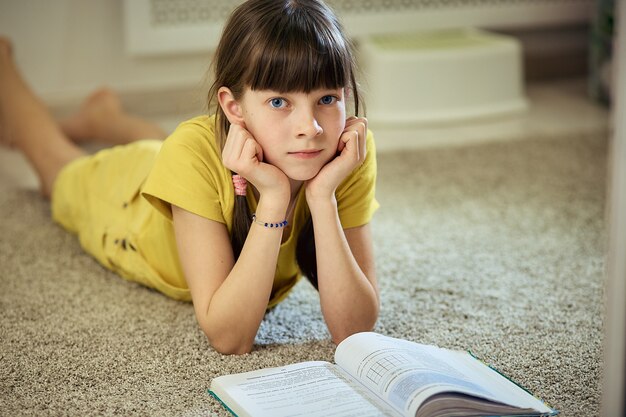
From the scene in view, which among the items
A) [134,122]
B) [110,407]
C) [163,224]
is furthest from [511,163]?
[110,407]

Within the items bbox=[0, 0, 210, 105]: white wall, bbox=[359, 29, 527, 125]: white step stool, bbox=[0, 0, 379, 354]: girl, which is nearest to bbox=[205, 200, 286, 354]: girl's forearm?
bbox=[0, 0, 379, 354]: girl

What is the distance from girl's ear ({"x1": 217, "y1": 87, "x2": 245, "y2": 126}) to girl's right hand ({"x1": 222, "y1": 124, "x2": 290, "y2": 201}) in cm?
2

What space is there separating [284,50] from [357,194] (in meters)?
0.26

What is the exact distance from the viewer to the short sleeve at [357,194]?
1157 millimetres

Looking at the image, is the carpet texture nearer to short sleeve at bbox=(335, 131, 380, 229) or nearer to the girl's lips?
short sleeve at bbox=(335, 131, 380, 229)

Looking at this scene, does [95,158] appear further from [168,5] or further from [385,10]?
[385,10]

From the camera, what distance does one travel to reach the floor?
6.97ft

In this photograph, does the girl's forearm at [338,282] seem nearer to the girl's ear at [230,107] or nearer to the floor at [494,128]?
the girl's ear at [230,107]

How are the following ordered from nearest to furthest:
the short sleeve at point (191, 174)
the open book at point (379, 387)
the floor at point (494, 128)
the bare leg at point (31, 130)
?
the open book at point (379, 387) → the short sleeve at point (191, 174) → the bare leg at point (31, 130) → the floor at point (494, 128)

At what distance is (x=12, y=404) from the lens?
0.98 meters

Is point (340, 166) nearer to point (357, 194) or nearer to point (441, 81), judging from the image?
point (357, 194)

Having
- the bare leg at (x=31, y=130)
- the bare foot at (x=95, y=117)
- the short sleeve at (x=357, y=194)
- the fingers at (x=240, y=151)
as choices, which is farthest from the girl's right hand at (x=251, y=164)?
the bare foot at (x=95, y=117)

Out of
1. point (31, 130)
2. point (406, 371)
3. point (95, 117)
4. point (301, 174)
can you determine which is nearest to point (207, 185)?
point (301, 174)

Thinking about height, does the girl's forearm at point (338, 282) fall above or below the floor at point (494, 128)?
above
